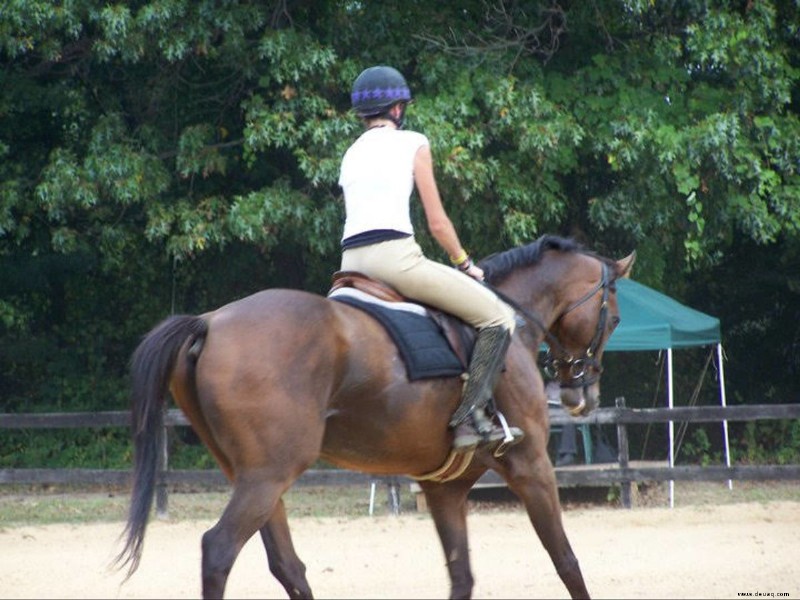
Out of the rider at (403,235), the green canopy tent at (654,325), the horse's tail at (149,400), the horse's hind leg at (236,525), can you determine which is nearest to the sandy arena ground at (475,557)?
the green canopy tent at (654,325)

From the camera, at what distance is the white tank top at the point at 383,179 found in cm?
614

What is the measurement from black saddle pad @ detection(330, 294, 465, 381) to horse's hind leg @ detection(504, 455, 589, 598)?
732 millimetres

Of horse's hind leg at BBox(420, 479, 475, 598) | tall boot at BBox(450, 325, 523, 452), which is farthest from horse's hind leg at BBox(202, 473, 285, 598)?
horse's hind leg at BBox(420, 479, 475, 598)

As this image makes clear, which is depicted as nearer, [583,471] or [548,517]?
[548,517]

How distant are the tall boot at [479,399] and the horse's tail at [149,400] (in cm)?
140

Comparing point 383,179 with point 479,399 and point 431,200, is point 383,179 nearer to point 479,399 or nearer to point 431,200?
point 431,200

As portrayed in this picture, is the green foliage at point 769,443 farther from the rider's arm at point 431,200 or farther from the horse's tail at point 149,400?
the horse's tail at point 149,400

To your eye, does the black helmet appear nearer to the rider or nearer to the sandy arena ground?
the rider

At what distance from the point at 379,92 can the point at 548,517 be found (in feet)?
7.93

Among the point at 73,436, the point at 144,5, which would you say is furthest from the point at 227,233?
the point at 73,436

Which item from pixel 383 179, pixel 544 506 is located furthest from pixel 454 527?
pixel 383 179

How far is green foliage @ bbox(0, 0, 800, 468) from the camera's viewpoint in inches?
537

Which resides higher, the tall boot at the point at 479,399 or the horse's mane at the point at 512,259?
the horse's mane at the point at 512,259

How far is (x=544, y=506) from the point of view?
6.42 metres
